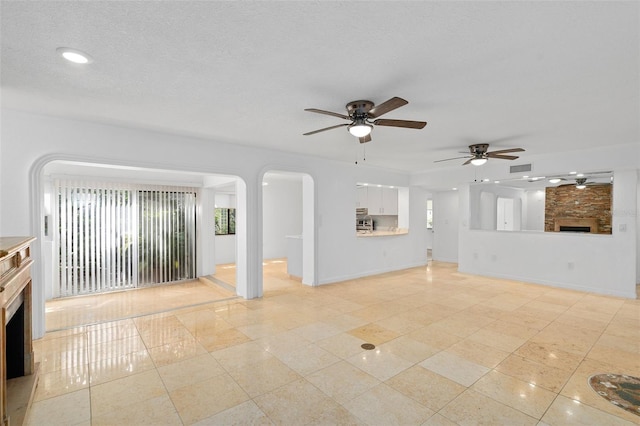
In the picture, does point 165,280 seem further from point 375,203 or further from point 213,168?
point 375,203

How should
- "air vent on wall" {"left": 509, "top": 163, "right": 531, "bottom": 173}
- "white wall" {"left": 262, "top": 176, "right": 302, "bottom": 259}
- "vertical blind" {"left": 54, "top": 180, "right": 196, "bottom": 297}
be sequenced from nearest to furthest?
"vertical blind" {"left": 54, "top": 180, "right": 196, "bottom": 297}, "air vent on wall" {"left": 509, "top": 163, "right": 531, "bottom": 173}, "white wall" {"left": 262, "top": 176, "right": 302, "bottom": 259}

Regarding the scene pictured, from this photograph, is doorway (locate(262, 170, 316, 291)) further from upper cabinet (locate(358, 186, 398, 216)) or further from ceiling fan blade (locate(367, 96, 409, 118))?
ceiling fan blade (locate(367, 96, 409, 118))

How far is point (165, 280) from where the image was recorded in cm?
699

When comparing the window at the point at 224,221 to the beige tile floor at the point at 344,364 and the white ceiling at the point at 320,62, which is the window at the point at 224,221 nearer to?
the beige tile floor at the point at 344,364

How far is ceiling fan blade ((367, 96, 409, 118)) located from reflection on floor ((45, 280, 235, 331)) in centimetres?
423

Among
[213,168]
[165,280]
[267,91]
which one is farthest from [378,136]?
[165,280]

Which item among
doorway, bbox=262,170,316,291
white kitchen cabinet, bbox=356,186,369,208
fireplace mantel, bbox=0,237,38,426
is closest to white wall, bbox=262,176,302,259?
doorway, bbox=262,170,316,291

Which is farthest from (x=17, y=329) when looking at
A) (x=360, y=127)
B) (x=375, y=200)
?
(x=375, y=200)

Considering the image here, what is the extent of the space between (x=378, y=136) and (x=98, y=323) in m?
4.84

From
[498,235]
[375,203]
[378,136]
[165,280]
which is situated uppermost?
[378,136]

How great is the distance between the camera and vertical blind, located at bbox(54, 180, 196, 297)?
19.1ft

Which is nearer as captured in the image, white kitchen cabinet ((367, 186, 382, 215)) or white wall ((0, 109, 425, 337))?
white wall ((0, 109, 425, 337))

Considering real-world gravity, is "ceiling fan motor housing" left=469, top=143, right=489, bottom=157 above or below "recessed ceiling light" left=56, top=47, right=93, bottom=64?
below

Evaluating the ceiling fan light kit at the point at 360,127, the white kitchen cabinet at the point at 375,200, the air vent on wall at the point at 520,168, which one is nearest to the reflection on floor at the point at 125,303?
the ceiling fan light kit at the point at 360,127
